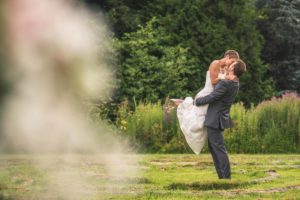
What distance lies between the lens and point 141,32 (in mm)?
18359

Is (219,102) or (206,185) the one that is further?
(219,102)

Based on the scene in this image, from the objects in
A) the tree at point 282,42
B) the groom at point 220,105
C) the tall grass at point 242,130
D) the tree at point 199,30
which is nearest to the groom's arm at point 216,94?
the groom at point 220,105

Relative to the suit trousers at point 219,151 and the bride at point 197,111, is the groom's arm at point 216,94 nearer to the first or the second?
the bride at point 197,111

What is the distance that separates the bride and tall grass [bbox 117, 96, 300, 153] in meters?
6.56

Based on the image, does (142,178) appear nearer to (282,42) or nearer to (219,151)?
(219,151)

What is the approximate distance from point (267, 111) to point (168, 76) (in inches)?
135

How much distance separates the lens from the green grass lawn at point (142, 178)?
193 centimetres

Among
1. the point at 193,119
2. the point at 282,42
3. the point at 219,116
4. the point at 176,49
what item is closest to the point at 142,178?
the point at 193,119

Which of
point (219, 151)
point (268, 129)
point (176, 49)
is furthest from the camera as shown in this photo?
point (176, 49)

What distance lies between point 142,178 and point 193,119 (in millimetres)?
878

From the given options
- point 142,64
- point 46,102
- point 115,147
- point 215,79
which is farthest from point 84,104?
point 142,64

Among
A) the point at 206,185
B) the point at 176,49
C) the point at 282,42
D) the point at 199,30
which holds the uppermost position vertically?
the point at 282,42

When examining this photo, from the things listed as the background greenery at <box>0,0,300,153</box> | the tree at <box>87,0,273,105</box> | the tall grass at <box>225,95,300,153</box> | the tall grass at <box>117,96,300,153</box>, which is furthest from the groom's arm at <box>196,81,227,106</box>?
the tree at <box>87,0,273,105</box>

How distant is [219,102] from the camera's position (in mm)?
8195
